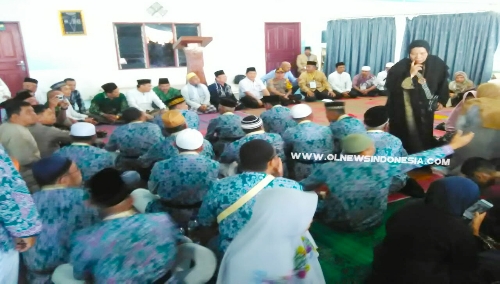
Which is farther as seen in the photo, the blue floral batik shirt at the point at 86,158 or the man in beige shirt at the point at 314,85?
the man in beige shirt at the point at 314,85

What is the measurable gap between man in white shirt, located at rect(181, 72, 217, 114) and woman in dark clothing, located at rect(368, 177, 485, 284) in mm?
5277

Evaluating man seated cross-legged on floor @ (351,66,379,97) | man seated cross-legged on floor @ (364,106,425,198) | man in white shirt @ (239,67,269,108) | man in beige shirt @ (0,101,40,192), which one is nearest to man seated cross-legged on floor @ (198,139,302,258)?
man seated cross-legged on floor @ (364,106,425,198)

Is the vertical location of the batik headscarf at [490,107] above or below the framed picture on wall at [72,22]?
below

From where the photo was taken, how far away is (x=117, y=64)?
25.6 feet

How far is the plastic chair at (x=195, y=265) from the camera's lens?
157cm

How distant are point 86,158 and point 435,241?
2.28m

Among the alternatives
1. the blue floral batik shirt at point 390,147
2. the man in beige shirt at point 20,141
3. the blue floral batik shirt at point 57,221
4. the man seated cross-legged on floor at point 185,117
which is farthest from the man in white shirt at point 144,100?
the blue floral batik shirt at point 57,221

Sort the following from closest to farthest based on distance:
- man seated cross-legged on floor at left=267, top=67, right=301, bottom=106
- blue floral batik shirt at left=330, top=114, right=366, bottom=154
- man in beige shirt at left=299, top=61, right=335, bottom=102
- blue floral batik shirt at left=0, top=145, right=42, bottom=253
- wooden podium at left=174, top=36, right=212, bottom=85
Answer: blue floral batik shirt at left=0, top=145, right=42, bottom=253, blue floral batik shirt at left=330, top=114, right=366, bottom=154, wooden podium at left=174, top=36, right=212, bottom=85, man seated cross-legged on floor at left=267, top=67, right=301, bottom=106, man in beige shirt at left=299, top=61, right=335, bottom=102

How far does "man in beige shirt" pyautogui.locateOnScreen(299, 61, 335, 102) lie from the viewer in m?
8.12

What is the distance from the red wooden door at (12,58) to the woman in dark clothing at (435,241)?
7.39 metres

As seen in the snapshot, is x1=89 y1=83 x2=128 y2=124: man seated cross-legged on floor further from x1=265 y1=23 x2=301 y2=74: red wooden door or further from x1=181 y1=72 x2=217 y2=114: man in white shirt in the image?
x1=265 y1=23 x2=301 y2=74: red wooden door

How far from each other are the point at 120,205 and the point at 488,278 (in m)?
1.63

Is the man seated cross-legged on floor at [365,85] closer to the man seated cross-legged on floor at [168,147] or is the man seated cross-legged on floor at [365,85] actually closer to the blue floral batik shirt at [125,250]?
the man seated cross-legged on floor at [168,147]

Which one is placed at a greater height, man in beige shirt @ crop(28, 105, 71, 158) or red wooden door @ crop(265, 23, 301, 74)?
red wooden door @ crop(265, 23, 301, 74)
